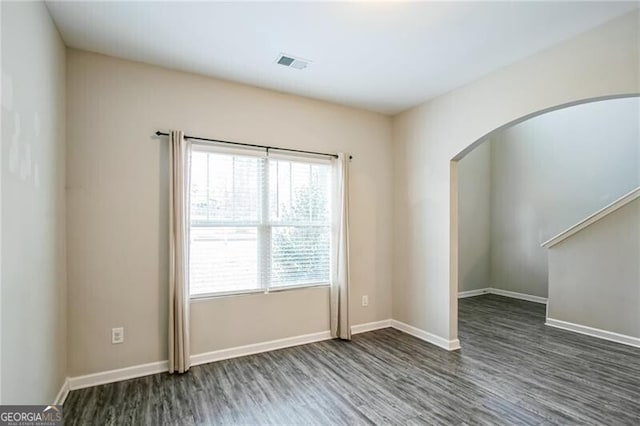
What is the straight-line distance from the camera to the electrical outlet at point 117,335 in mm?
2852

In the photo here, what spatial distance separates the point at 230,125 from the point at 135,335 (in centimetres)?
215

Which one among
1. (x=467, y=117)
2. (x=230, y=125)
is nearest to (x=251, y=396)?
(x=230, y=125)

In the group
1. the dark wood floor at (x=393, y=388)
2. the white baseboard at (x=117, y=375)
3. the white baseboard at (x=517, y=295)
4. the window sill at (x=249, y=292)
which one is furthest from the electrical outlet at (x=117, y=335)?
the white baseboard at (x=517, y=295)

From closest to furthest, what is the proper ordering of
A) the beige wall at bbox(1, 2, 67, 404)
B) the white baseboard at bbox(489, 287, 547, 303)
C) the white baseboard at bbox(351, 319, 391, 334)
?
the beige wall at bbox(1, 2, 67, 404)
the white baseboard at bbox(351, 319, 391, 334)
the white baseboard at bbox(489, 287, 547, 303)

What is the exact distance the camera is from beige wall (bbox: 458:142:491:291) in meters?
6.32

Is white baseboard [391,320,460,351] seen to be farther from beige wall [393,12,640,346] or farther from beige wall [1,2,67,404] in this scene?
beige wall [1,2,67,404]

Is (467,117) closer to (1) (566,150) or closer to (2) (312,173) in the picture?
(2) (312,173)

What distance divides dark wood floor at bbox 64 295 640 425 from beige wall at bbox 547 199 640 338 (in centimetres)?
39

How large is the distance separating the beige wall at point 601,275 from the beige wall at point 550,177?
1487 millimetres

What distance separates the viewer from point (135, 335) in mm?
2938

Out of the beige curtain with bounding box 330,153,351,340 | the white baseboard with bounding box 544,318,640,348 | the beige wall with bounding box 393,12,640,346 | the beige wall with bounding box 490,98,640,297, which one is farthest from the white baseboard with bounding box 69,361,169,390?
the beige wall with bounding box 490,98,640,297

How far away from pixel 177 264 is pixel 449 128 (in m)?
3.12

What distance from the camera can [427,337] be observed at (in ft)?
12.7

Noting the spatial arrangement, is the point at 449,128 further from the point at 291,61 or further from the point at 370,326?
the point at 370,326
